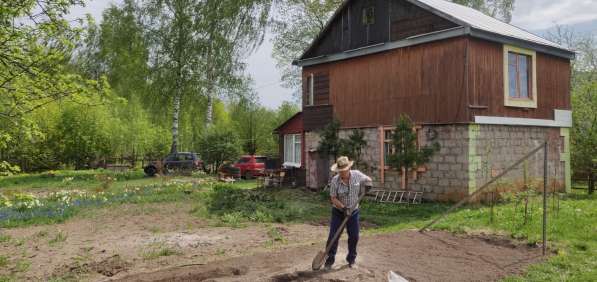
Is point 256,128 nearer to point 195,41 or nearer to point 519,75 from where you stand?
point 195,41

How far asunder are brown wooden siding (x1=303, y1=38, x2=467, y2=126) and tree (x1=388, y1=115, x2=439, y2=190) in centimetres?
100

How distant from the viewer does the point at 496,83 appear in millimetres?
15062

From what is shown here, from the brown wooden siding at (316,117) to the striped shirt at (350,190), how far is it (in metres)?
12.2

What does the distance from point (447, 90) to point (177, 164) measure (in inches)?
746

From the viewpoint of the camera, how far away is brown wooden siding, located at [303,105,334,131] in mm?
19391

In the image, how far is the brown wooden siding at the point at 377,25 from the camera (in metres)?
15.7

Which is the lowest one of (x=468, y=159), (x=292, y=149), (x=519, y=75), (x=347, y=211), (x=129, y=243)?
(x=129, y=243)

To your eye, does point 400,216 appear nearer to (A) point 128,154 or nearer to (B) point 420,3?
A: (B) point 420,3

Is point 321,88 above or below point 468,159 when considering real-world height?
above

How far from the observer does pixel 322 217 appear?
13.1 m

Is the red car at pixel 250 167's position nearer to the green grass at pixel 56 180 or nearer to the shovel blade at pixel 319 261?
the green grass at pixel 56 180

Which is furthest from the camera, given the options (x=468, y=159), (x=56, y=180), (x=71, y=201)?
(x=56, y=180)

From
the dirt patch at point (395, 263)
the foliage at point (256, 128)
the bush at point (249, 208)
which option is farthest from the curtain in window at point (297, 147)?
the dirt patch at point (395, 263)

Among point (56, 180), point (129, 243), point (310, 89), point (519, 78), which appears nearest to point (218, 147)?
point (56, 180)
